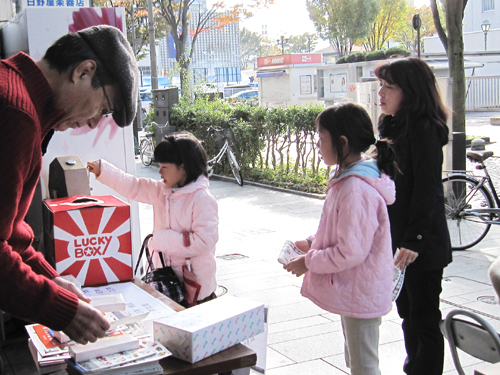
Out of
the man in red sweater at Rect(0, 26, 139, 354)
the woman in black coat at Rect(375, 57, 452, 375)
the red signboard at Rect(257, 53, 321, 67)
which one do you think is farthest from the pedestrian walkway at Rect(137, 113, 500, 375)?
the red signboard at Rect(257, 53, 321, 67)

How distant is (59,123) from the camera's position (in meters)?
1.70

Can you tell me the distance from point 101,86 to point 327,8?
3307 centimetres

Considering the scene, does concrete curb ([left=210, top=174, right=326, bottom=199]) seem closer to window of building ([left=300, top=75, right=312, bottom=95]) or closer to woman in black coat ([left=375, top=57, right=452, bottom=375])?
woman in black coat ([left=375, top=57, right=452, bottom=375])

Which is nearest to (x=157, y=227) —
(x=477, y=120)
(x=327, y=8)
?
(x=477, y=120)

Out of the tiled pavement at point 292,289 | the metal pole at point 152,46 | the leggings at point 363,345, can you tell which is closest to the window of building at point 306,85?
the metal pole at point 152,46

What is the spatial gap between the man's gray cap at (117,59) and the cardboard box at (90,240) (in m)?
0.90

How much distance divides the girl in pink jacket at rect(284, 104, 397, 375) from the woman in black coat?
1.05ft

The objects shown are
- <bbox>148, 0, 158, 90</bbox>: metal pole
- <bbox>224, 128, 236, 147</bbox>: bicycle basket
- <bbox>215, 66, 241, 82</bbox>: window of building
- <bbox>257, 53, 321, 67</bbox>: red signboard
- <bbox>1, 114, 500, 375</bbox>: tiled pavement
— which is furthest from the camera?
<bbox>215, 66, 241, 82</bbox>: window of building

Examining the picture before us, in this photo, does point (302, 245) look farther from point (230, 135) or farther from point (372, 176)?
point (230, 135)

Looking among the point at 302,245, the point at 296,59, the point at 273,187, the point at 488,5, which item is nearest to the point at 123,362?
the point at 302,245

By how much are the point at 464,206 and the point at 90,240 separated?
4.61m

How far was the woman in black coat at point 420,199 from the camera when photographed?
2.92m

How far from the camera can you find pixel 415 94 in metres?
2.97

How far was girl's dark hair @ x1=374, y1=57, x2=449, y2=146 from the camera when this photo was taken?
117 inches
